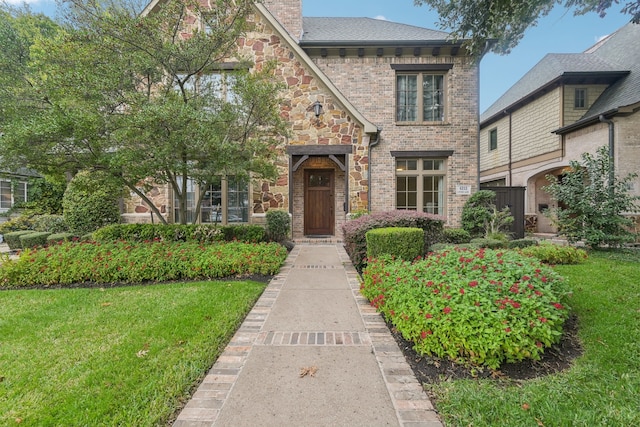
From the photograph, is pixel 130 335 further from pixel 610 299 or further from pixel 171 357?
pixel 610 299

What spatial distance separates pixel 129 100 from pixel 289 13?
7.79 meters

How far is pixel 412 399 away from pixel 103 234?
8.21m

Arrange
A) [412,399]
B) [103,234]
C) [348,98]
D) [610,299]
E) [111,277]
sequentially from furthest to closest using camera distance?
[348,98], [103,234], [111,277], [610,299], [412,399]

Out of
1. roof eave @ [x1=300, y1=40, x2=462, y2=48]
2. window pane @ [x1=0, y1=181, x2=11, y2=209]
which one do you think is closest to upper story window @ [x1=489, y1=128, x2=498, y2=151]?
roof eave @ [x1=300, y1=40, x2=462, y2=48]

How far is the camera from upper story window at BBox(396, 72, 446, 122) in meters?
9.95

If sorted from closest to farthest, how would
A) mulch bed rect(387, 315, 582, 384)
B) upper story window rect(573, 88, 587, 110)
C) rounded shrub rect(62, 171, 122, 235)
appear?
mulch bed rect(387, 315, 582, 384) < rounded shrub rect(62, 171, 122, 235) < upper story window rect(573, 88, 587, 110)

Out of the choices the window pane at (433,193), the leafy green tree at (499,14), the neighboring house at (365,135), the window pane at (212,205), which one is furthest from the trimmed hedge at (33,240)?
the window pane at (433,193)

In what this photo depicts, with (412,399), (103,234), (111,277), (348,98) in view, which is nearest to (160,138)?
(111,277)

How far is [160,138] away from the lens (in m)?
5.53

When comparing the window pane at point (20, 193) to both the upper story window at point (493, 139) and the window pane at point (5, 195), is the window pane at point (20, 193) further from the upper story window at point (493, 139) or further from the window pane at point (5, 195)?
the upper story window at point (493, 139)

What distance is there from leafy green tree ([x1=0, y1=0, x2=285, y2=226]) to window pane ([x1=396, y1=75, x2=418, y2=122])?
5.38m

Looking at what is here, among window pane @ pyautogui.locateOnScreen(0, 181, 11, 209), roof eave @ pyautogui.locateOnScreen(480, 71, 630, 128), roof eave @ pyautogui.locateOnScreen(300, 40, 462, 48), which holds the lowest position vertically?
window pane @ pyautogui.locateOnScreen(0, 181, 11, 209)

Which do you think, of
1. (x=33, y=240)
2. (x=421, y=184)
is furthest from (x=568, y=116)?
(x=33, y=240)

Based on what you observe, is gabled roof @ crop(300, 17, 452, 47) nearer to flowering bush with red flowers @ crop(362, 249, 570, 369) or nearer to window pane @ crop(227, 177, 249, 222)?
window pane @ crop(227, 177, 249, 222)
